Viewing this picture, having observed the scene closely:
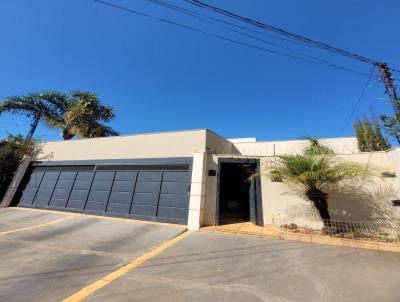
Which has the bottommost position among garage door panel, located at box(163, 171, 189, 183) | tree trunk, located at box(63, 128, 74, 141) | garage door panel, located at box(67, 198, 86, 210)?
garage door panel, located at box(67, 198, 86, 210)

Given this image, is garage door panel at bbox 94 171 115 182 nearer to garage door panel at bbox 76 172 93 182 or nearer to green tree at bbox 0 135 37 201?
garage door panel at bbox 76 172 93 182

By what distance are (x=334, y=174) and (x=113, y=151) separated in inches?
355

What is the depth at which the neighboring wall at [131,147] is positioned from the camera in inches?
343

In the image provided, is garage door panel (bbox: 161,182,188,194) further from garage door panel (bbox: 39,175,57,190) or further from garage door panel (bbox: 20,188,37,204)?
garage door panel (bbox: 20,188,37,204)

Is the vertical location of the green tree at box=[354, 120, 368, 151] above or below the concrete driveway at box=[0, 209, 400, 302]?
above

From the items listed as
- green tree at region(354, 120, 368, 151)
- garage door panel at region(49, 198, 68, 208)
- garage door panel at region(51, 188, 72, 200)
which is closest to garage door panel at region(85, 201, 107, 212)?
garage door panel at region(49, 198, 68, 208)

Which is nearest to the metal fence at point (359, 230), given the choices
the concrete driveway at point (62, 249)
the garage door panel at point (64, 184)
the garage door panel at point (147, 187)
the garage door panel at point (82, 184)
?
the concrete driveway at point (62, 249)

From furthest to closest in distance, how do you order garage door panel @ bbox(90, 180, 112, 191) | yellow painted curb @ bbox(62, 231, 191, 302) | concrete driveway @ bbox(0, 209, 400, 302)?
garage door panel @ bbox(90, 180, 112, 191) → concrete driveway @ bbox(0, 209, 400, 302) → yellow painted curb @ bbox(62, 231, 191, 302)

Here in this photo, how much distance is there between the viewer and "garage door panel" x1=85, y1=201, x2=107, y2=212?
925cm

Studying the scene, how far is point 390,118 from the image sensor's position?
6664 mm

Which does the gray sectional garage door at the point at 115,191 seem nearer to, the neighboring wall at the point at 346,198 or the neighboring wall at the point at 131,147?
the neighboring wall at the point at 131,147

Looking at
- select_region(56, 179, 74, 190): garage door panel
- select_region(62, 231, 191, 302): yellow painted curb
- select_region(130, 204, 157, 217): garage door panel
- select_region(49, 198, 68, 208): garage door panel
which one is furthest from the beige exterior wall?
select_region(56, 179, 74, 190): garage door panel

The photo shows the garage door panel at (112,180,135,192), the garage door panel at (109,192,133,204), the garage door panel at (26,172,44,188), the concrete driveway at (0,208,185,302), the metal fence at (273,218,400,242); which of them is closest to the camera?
the concrete driveway at (0,208,185,302)

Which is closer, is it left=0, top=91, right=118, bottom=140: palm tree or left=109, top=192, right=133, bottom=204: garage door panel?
left=109, top=192, right=133, bottom=204: garage door panel
